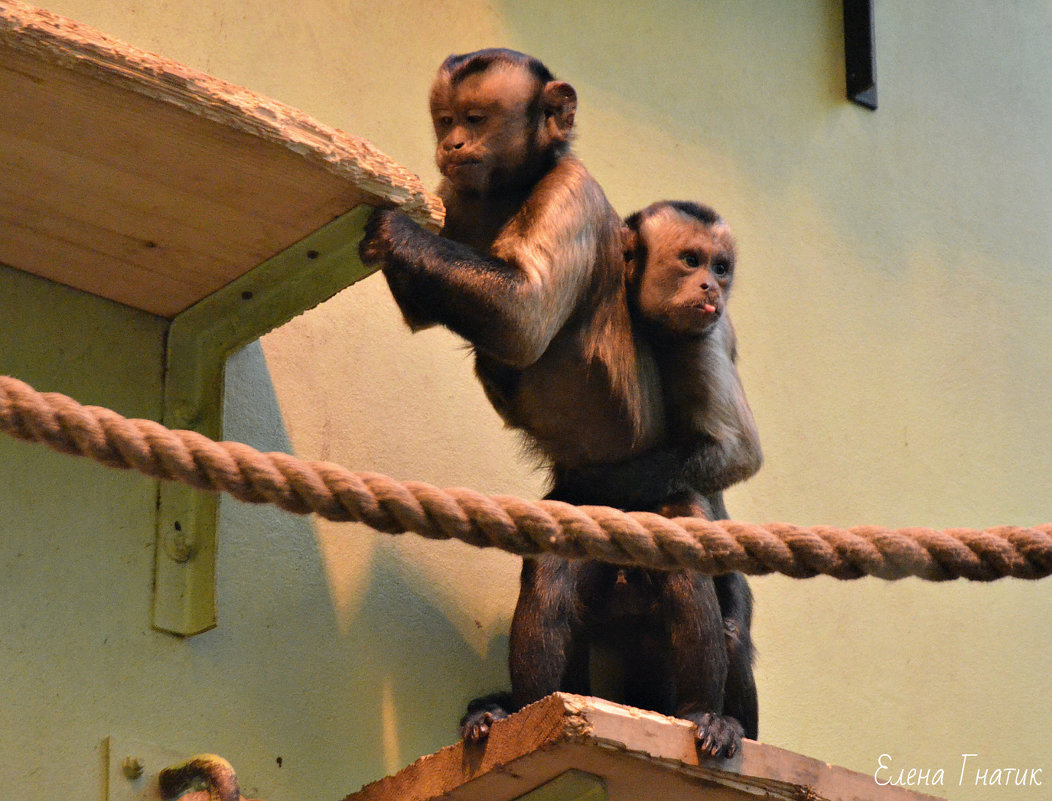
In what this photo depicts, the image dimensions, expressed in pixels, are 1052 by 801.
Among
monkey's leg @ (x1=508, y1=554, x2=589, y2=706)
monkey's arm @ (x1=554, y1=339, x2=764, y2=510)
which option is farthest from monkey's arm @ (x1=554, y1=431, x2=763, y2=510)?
monkey's leg @ (x1=508, y1=554, x2=589, y2=706)

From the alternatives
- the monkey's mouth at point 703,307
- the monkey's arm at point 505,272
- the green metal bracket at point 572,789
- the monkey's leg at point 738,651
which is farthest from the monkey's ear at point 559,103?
the green metal bracket at point 572,789

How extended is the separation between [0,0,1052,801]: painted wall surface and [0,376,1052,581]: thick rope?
99cm

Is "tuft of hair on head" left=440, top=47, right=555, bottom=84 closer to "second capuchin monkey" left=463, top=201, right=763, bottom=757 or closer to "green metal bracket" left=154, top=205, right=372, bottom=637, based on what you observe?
"second capuchin monkey" left=463, top=201, right=763, bottom=757

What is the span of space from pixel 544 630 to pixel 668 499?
38cm

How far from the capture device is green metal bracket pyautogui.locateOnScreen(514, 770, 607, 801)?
7.65 ft

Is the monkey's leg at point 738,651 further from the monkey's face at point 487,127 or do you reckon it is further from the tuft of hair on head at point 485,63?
the tuft of hair on head at point 485,63

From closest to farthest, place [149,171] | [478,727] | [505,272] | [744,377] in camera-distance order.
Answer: [149,171] < [478,727] < [505,272] < [744,377]

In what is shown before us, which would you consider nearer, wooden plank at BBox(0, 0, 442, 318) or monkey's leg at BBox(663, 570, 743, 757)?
wooden plank at BBox(0, 0, 442, 318)

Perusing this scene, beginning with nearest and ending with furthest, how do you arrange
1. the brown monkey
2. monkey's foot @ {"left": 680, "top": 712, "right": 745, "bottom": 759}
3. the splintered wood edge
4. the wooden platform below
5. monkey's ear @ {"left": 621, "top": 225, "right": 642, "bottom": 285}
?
1. the splintered wood edge
2. the wooden platform below
3. monkey's foot @ {"left": 680, "top": 712, "right": 745, "bottom": 759}
4. the brown monkey
5. monkey's ear @ {"left": 621, "top": 225, "right": 642, "bottom": 285}

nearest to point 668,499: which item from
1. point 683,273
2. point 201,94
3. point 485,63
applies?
point 683,273

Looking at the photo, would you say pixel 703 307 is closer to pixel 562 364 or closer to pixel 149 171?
pixel 562 364

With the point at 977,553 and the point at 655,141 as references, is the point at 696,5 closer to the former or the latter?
the point at 655,141

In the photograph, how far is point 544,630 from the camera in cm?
262

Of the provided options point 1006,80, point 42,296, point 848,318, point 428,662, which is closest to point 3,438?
point 42,296
